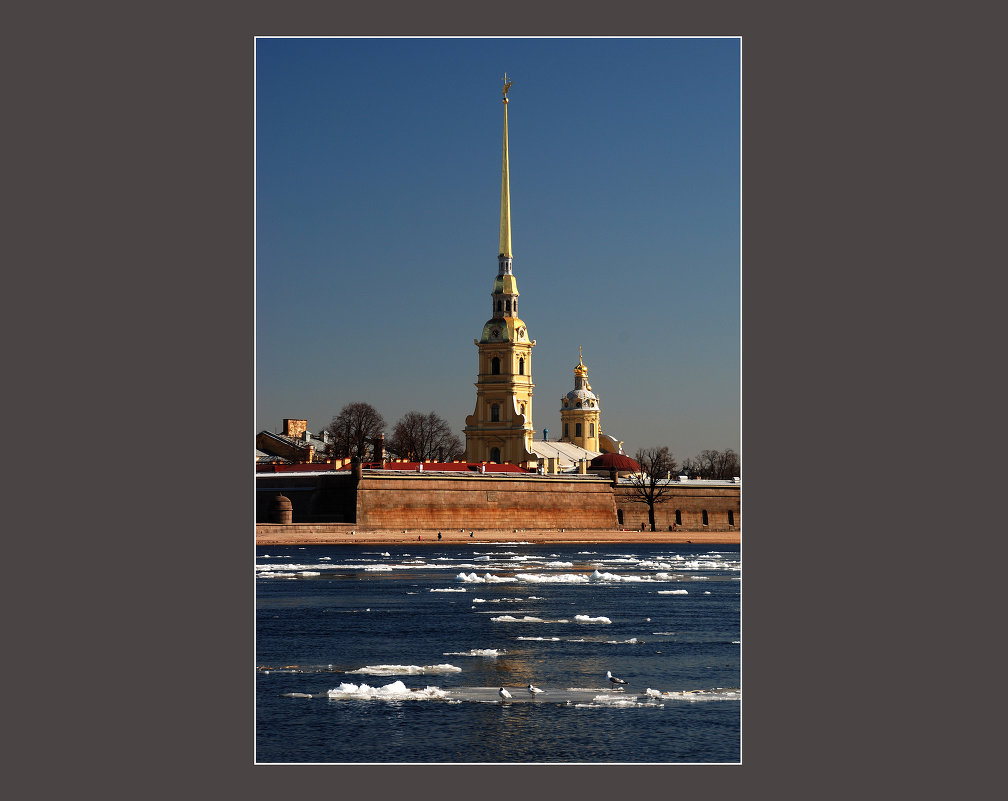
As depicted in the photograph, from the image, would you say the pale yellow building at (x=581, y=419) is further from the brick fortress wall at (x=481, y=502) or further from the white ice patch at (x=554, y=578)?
the white ice patch at (x=554, y=578)

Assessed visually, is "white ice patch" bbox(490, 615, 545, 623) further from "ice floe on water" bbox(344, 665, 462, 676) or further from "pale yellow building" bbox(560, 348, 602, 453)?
"pale yellow building" bbox(560, 348, 602, 453)

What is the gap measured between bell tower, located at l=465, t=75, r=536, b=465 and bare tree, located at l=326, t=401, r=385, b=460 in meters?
6.68

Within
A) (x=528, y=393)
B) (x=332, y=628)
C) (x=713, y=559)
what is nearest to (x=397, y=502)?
(x=713, y=559)

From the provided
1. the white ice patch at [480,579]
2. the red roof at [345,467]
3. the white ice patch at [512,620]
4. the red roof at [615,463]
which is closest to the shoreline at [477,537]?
the red roof at [345,467]

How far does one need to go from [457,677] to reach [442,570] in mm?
19559

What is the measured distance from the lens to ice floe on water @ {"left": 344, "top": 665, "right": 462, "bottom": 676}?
1747 centimetres

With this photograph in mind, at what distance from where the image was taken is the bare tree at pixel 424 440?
244ft

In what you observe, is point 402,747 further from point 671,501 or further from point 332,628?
point 671,501

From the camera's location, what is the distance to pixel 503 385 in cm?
7700

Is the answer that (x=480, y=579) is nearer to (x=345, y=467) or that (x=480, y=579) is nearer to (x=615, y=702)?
(x=615, y=702)

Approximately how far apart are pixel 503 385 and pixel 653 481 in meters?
13.8

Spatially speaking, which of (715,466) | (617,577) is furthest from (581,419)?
(617,577)

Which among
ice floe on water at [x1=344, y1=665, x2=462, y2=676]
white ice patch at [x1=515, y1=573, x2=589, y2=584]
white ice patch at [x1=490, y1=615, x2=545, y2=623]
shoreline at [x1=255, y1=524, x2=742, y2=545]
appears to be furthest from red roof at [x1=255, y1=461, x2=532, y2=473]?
ice floe on water at [x1=344, y1=665, x2=462, y2=676]

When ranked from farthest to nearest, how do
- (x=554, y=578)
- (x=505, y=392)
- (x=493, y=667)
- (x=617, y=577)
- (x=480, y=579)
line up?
(x=505, y=392) < (x=617, y=577) < (x=554, y=578) < (x=480, y=579) < (x=493, y=667)
